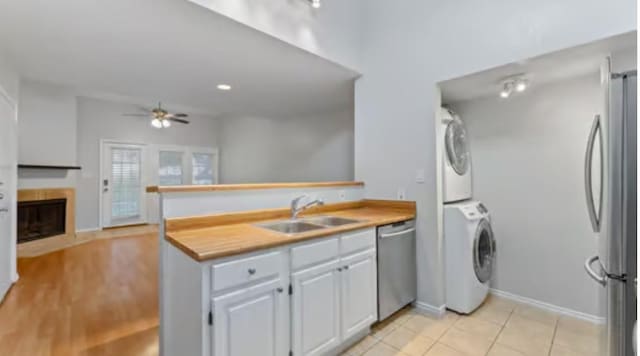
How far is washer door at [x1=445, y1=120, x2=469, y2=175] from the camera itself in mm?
2682

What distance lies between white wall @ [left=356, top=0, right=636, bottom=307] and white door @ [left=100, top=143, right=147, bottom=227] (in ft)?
19.1

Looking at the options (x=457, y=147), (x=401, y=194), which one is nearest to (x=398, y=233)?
(x=401, y=194)

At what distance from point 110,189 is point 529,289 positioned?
7.50 metres

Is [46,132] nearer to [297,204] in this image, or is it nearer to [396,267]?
[297,204]

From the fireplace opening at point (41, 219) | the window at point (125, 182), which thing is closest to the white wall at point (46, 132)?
the fireplace opening at point (41, 219)

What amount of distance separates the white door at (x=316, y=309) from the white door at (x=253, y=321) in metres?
0.08

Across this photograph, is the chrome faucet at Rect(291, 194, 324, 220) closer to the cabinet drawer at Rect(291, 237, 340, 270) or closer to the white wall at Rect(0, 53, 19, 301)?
the cabinet drawer at Rect(291, 237, 340, 270)

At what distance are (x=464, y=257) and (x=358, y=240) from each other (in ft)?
3.62

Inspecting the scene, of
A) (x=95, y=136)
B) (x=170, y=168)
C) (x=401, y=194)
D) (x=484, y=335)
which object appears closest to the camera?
(x=484, y=335)

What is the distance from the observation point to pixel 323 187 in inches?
109

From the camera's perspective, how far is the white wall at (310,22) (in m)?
2.10

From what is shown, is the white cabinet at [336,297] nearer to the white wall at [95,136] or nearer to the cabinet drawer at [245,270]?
the cabinet drawer at [245,270]

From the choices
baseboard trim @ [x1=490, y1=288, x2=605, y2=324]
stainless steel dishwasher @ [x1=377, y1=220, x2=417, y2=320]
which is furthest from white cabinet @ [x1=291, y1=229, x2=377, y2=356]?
baseboard trim @ [x1=490, y1=288, x2=605, y2=324]

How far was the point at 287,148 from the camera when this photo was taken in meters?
6.05
